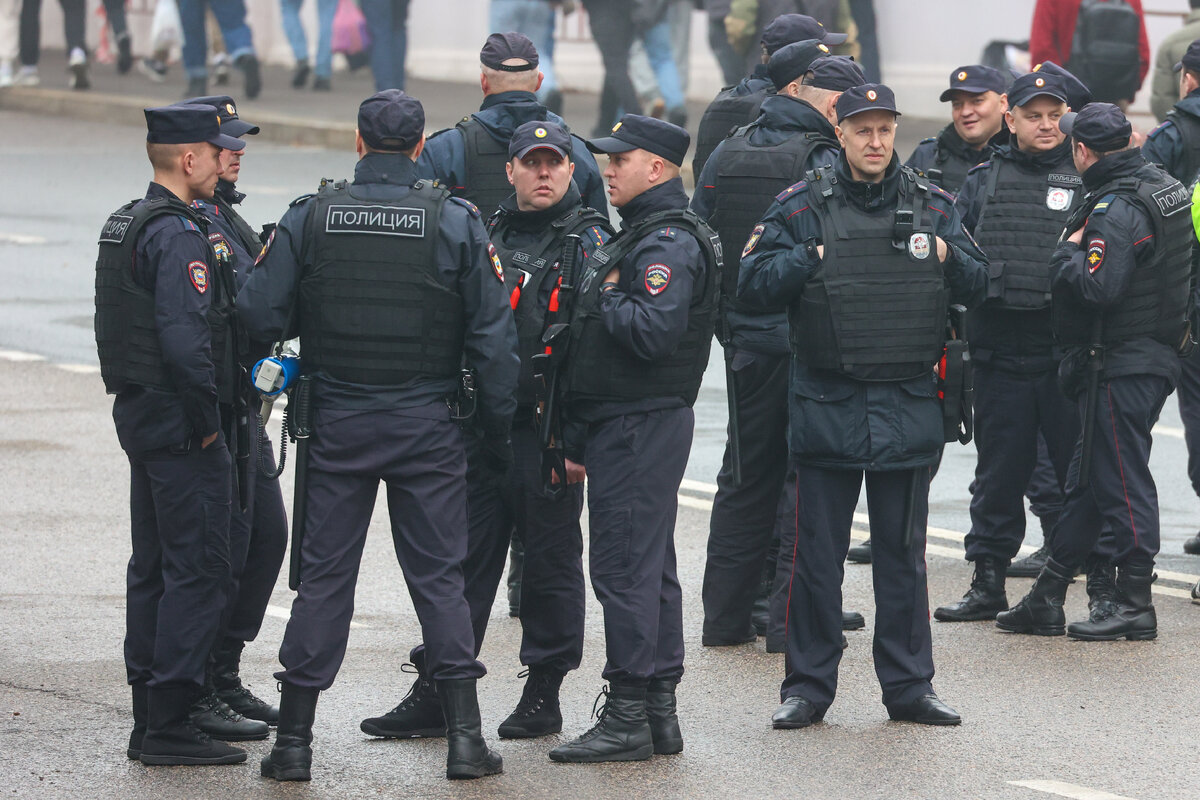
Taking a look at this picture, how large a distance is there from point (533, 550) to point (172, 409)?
1.28 m

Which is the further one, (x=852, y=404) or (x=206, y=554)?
(x=852, y=404)

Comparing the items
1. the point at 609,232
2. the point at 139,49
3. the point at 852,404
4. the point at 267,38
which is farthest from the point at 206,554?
the point at 139,49

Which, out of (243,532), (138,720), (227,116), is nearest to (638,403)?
(243,532)

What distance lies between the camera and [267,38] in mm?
27172

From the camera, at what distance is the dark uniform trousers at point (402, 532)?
21.0 ft

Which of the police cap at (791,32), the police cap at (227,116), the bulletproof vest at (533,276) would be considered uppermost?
the police cap at (791,32)

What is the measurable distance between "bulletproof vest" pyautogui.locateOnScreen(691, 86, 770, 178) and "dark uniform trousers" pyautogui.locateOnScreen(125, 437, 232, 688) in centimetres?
290

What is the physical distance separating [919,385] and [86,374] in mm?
6961

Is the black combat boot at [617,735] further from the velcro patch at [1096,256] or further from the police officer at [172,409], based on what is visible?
the velcro patch at [1096,256]

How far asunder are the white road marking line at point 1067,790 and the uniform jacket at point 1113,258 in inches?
87.0

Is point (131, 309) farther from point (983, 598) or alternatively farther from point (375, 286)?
point (983, 598)

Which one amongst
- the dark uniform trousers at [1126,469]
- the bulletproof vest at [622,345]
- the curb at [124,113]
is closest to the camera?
the bulletproof vest at [622,345]

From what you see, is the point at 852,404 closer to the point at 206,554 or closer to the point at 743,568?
the point at 743,568

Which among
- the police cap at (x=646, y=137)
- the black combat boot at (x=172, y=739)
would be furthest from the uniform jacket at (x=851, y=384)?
the black combat boot at (x=172, y=739)
